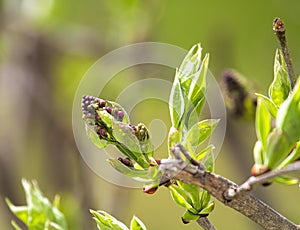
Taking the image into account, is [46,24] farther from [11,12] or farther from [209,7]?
[209,7]

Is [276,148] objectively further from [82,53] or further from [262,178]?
[82,53]

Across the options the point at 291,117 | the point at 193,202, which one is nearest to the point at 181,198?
the point at 193,202

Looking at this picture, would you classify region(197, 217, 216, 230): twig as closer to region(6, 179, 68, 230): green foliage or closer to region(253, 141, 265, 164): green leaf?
region(253, 141, 265, 164): green leaf

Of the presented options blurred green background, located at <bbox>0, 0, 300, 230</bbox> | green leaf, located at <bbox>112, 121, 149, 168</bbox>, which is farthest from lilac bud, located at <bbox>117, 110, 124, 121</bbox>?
blurred green background, located at <bbox>0, 0, 300, 230</bbox>

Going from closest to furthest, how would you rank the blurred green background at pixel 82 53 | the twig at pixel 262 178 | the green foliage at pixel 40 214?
the twig at pixel 262 178 → the green foliage at pixel 40 214 → the blurred green background at pixel 82 53

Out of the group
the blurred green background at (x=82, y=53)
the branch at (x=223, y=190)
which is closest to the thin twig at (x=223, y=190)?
the branch at (x=223, y=190)

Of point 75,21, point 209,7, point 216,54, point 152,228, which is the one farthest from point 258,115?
point 152,228

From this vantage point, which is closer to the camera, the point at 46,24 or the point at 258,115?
the point at 258,115

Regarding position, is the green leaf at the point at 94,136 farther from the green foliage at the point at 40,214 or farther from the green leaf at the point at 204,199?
the green foliage at the point at 40,214
